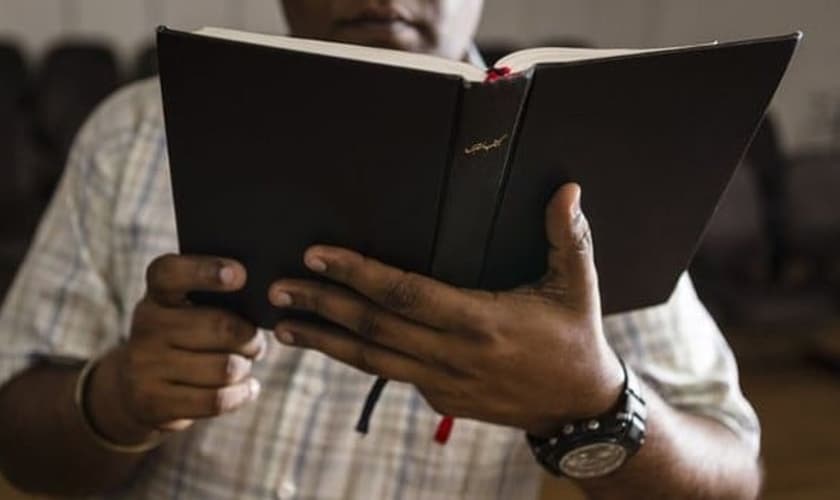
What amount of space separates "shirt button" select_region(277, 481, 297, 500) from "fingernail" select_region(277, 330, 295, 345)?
0.26m

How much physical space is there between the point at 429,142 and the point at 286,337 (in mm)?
203

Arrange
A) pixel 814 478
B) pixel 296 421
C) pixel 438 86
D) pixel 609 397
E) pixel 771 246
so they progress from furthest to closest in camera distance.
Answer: pixel 771 246 < pixel 814 478 < pixel 296 421 < pixel 609 397 < pixel 438 86

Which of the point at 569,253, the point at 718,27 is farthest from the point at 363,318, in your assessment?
the point at 718,27

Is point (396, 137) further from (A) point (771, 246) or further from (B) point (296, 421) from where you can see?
(A) point (771, 246)

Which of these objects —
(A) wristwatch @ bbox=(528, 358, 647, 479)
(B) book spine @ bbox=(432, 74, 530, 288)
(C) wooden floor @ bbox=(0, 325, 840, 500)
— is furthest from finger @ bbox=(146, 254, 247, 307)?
(C) wooden floor @ bbox=(0, 325, 840, 500)

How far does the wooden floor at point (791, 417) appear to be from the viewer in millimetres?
2512

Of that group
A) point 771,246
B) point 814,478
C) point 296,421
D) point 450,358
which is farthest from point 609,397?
point 771,246

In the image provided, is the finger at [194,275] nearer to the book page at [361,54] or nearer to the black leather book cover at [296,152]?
the black leather book cover at [296,152]

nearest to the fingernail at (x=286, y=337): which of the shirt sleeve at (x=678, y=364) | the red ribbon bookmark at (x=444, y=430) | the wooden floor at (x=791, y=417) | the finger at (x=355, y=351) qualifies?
the finger at (x=355, y=351)

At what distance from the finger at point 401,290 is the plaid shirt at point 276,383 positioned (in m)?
0.31

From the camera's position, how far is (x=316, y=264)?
0.70 meters

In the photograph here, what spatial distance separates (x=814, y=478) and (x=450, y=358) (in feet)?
7.04

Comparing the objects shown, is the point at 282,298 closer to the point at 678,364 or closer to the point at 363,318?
the point at 363,318

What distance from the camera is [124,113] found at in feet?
3.53
